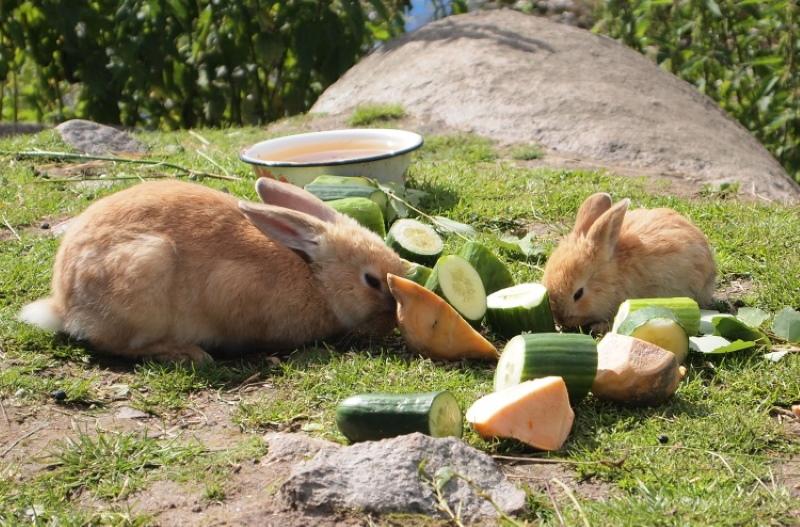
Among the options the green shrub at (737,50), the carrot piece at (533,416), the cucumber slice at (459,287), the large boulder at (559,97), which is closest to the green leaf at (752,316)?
the cucumber slice at (459,287)

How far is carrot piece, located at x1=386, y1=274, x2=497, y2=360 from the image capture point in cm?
399

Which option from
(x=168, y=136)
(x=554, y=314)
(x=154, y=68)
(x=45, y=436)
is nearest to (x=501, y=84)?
(x=168, y=136)

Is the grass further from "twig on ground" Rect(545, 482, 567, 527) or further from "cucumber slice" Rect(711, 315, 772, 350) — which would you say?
"cucumber slice" Rect(711, 315, 772, 350)

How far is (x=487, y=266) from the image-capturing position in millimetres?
4508

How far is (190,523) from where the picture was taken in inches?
113

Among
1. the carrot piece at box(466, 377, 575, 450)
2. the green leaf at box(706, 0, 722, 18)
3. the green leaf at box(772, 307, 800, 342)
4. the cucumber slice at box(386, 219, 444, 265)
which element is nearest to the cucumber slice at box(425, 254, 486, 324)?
the cucumber slice at box(386, 219, 444, 265)

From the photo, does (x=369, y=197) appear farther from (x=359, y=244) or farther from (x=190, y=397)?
(x=190, y=397)

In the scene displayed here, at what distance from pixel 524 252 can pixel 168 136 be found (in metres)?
4.09

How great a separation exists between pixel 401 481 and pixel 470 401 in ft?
2.76

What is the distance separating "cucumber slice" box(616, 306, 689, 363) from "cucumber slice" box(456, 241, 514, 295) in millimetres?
824

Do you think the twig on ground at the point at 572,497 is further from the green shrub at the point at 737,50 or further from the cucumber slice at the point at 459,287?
the green shrub at the point at 737,50

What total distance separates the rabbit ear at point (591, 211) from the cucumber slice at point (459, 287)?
0.59 meters

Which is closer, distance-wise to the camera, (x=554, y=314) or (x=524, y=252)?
(x=554, y=314)

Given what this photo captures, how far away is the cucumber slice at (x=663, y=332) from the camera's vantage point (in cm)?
380
